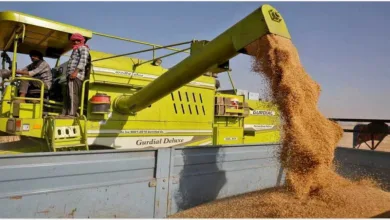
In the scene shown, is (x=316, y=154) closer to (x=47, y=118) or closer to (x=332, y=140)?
(x=332, y=140)

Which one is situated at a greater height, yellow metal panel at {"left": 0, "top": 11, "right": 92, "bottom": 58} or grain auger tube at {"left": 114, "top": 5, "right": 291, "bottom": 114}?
yellow metal panel at {"left": 0, "top": 11, "right": 92, "bottom": 58}

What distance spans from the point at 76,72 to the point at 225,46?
217cm

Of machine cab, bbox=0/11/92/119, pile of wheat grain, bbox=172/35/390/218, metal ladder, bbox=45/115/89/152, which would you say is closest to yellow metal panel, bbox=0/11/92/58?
machine cab, bbox=0/11/92/119

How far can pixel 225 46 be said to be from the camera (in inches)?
139

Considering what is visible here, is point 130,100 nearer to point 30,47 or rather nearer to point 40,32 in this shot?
point 40,32

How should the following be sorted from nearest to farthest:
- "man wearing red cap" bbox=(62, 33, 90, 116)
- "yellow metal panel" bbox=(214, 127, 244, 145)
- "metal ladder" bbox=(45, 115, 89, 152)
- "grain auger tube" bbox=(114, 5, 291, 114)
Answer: "grain auger tube" bbox=(114, 5, 291, 114)
"metal ladder" bbox=(45, 115, 89, 152)
"man wearing red cap" bbox=(62, 33, 90, 116)
"yellow metal panel" bbox=(214, 127, 244, 145)

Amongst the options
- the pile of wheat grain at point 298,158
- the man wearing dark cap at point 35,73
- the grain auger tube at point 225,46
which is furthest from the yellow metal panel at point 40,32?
the pile of wheat grain at point 298,158

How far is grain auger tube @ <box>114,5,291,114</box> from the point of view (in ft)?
10.9

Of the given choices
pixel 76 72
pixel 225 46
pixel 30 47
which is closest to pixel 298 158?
pixel 225 46

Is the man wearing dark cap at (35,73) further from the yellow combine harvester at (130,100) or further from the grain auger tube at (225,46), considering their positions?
the grain auger tube at (225,46)

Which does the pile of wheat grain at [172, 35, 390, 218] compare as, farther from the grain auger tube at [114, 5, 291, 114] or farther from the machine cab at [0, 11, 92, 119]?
the machine cab at [0, 11, 92, 119]

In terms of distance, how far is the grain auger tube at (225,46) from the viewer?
3330 mm

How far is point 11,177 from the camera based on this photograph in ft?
8.91

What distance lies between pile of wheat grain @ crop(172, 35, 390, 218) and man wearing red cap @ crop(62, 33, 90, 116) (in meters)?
2.12
